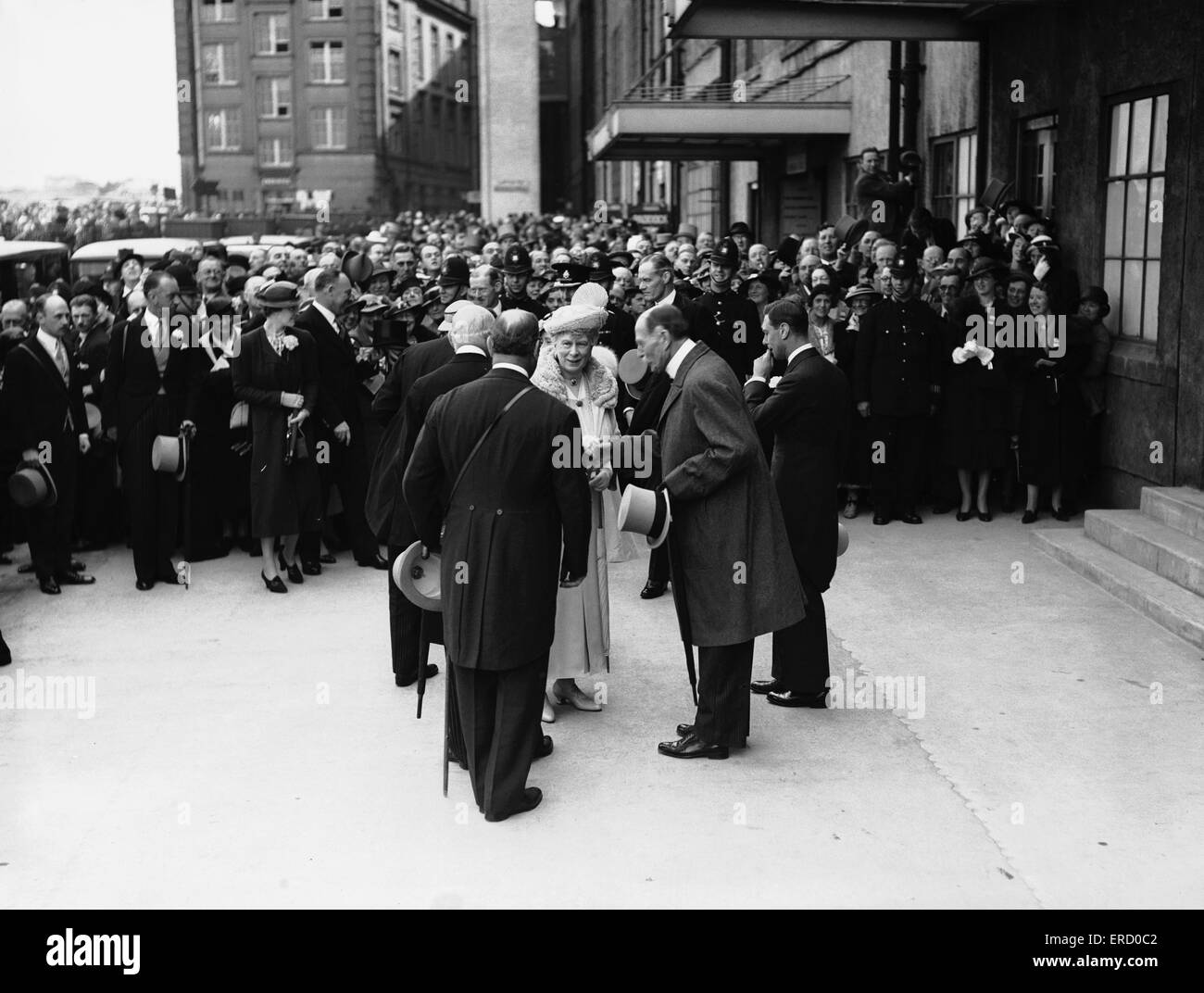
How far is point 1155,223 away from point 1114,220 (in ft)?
2.50

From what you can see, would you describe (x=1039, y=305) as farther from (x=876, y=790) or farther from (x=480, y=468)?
(x=480, y=468)

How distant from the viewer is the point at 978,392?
35.8 ft

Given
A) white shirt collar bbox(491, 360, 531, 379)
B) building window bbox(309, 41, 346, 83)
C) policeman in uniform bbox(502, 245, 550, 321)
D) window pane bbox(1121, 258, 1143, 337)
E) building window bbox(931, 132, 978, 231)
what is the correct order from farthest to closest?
1. building window bbox(309, 41, 346, 83)
2. building window bbox(931, 132, 978, 231)
3. window pane bbox(1121, 258, 1143, 337)
4. policeman in uniform bbox(502, 245, 550, 321)
5. white shirt collar bbox(491, 360, 531, 379)

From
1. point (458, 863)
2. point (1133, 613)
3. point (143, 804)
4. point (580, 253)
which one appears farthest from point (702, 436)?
point (580, 253)

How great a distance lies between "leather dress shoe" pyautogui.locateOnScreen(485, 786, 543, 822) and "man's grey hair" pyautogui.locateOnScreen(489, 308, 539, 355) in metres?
1.71

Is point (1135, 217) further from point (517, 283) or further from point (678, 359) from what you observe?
point (678, 359)

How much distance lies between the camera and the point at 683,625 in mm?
6023

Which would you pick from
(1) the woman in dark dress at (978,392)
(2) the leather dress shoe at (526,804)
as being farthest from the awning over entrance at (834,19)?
(2) the leather dress shoe at (526,804)

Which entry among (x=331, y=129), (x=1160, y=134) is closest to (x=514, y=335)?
(x=1160, y=134)

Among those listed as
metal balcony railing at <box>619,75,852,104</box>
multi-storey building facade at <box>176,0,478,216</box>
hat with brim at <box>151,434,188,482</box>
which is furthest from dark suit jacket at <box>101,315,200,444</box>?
multi-storey building facade at <box>176,0,478,216</box>

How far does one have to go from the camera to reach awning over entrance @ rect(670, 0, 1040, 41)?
1176 cm

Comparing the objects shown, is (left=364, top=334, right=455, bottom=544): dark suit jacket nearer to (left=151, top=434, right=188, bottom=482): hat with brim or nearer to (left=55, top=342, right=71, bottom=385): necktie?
(left=151, top=434, right=188, bottom=482): hat with brim

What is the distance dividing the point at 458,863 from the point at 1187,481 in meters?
6.83

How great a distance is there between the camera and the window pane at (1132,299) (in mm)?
10953
